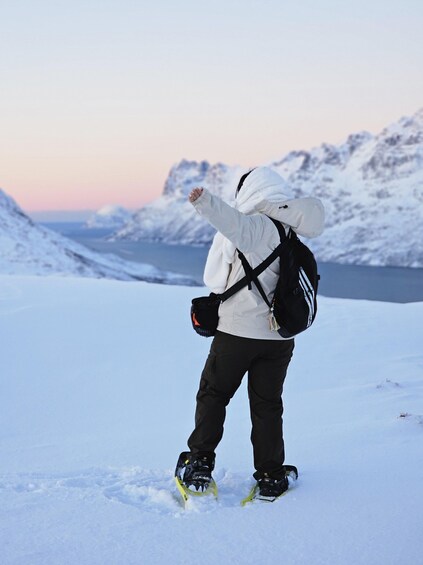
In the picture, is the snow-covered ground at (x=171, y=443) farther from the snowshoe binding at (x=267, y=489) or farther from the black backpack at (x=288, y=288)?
the black backpack at (x=288, y=288)

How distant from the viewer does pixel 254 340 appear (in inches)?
114

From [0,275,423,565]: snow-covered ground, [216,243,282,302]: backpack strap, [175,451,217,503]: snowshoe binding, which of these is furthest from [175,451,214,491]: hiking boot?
[216,243,282,302]: backpack strap

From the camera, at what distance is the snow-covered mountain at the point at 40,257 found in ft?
285

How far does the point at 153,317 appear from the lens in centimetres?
878

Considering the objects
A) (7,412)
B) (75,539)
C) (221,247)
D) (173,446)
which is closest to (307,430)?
(173,446)

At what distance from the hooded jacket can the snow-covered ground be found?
2.97 feet

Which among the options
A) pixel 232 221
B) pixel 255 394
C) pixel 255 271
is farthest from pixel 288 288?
pixel 255 394

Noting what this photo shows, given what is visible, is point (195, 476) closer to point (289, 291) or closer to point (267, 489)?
point (267, 489)

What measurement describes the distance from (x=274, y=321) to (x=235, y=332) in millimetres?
210

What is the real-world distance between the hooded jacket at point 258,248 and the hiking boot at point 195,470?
725mm

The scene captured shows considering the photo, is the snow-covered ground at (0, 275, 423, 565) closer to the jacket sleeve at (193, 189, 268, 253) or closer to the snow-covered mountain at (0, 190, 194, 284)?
the jacket sleeve at (193, 189, 268, 253)

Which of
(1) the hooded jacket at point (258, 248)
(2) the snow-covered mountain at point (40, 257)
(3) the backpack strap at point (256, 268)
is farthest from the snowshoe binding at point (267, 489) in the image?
(2) the snow-covered mountain at point (40, 257)

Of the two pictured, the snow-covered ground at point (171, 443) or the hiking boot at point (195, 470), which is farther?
the hiking boot at point (195, 470)

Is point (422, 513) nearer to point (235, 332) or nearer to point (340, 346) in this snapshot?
point (235, 332)
